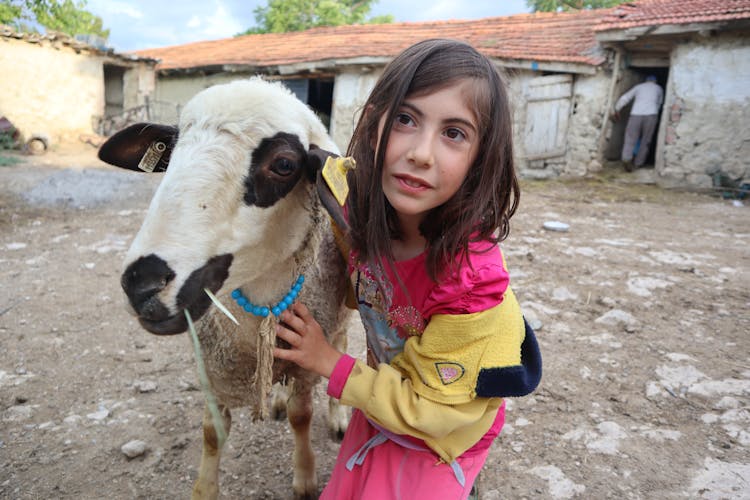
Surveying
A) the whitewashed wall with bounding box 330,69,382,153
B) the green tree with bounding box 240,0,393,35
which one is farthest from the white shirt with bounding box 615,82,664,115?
the green tree with bounding box 240,0,393,35

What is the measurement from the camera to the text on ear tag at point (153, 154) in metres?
1.59

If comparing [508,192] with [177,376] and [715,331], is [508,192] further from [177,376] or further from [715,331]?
[715,331]

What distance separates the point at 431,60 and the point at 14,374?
9.40 ft

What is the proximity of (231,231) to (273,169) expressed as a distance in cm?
22

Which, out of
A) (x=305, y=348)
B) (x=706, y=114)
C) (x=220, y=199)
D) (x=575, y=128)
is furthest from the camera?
(x=575, y=128)

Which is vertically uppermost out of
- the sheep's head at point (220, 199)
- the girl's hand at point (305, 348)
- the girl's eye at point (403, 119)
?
the girl's eye at point (403, 119)

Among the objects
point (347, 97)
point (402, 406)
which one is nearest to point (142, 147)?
point (402, 406)

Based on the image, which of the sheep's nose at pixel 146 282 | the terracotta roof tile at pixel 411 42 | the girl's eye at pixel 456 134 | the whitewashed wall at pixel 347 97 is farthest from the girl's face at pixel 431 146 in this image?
the whitewashed wall at pixel 347 97

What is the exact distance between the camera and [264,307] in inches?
61.9

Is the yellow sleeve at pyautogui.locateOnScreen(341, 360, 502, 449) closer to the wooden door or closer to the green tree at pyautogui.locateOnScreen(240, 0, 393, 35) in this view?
the wooden door

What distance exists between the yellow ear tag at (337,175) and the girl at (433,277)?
0.10m

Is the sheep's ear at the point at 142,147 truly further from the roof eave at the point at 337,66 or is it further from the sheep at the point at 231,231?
the roof eave at the point at 337,66

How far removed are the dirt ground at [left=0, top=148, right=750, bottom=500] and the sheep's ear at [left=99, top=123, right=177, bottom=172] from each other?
1375 millimetres

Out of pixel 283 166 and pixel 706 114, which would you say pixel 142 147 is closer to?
pixel 283 166
